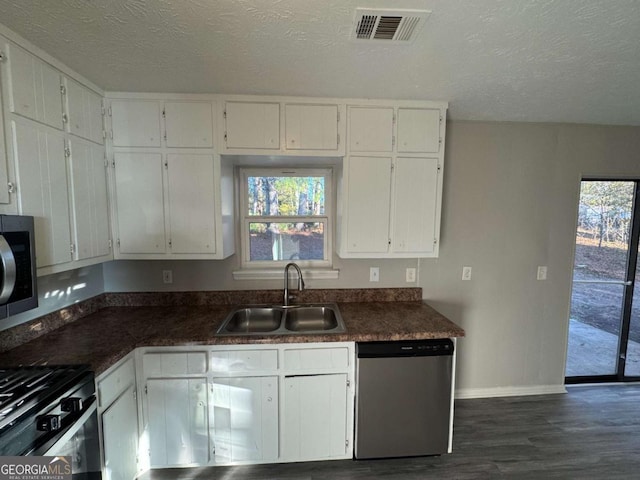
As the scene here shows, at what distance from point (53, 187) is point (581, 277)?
4219 millimetres

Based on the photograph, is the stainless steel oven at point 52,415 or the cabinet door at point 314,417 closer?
the stainless steel oven at point 52,415

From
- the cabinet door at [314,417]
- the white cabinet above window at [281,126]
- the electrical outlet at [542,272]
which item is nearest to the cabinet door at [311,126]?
the white cabinet above window at [281,126]

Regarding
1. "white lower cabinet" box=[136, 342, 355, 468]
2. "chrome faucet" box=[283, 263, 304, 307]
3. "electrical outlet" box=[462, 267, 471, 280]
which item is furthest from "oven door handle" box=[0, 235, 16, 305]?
"electrical outlet" box=[462, 267, 471, 280]

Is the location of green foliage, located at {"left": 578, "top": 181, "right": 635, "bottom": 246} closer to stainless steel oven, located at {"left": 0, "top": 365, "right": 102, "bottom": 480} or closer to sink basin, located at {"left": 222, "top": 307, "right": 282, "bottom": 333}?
sink basin, located at {"left": 222, "top": 307, "right": 282, "bottom": 333}

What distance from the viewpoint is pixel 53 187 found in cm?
159

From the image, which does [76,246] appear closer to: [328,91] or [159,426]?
[159,426]

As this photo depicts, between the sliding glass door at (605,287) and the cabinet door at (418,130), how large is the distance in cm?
172

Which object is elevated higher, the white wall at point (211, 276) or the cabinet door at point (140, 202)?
the cabinet door at point (140, 202)

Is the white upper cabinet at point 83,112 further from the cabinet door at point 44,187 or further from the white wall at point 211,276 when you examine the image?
the white wall at point 211,276

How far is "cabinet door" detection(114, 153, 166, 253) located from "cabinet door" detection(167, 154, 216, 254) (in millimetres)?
88

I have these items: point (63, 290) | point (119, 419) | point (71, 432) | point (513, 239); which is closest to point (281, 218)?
point (63, 290)

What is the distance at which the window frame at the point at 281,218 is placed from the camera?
255cm

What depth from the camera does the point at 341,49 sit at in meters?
1.52

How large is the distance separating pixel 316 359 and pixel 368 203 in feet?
3.85
